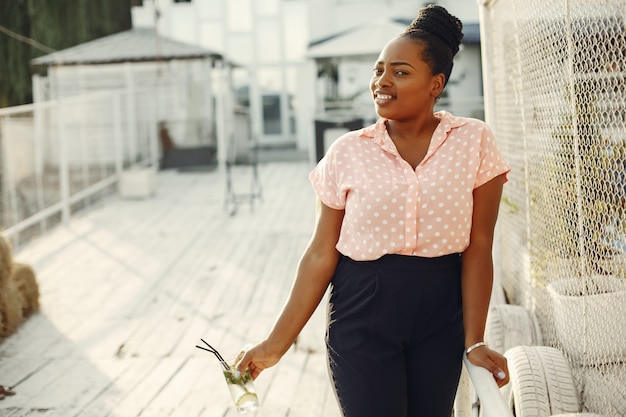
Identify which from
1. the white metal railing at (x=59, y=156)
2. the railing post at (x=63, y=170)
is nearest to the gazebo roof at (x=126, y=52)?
the white metal railing at (x=59, y=156)

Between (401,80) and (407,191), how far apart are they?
30 cm

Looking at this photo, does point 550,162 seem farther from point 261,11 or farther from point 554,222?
point 261,11

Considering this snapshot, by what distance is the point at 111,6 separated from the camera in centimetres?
2258

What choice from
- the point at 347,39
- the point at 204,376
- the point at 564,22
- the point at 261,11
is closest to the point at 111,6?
the point at 261,11

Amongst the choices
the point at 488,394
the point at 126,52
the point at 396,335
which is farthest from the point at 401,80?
the point at 126,52

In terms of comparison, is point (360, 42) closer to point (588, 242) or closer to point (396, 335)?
point (588, 242)

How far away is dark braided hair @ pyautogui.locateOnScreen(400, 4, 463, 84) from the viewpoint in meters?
2.37

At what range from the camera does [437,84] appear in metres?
2.43

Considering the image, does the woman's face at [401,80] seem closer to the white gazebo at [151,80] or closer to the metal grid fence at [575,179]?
the metal grid fence at [575,179]

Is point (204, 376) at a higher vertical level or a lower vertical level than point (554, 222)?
lower

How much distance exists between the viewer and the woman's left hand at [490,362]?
7.41ft

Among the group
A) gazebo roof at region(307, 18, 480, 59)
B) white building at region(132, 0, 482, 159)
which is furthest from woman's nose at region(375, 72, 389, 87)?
white building at region(132, 0, 482, 159)

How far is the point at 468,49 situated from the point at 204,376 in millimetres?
16142

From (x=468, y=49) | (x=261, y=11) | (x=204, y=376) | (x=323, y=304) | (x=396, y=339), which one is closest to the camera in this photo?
(x=396, y=339)
